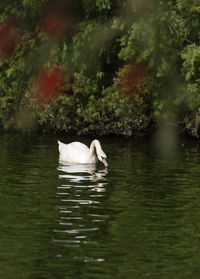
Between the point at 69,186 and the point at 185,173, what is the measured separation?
4.20 m

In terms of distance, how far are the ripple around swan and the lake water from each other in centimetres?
A: 2

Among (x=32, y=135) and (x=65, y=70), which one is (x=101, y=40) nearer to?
(x=65, y=70)

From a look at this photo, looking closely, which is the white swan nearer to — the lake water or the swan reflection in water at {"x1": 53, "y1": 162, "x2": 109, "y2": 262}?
the lake water

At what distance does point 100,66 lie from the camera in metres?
33.9

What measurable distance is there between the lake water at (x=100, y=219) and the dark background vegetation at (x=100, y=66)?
6.26m

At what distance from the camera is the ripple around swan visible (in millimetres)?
13672

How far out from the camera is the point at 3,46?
3688cm

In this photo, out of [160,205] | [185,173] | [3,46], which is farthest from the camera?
[3,46]

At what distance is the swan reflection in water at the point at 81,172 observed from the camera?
20950mm

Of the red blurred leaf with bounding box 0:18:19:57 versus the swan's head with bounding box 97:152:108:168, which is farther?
the red blurred leaf with bounding box 0:18:19:57

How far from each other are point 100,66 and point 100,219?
1909 cm

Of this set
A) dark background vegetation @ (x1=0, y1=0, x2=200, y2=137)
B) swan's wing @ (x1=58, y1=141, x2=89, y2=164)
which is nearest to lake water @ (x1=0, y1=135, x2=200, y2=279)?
swan's wing @ (x1=58, y1=141, x2=89, y2=164)

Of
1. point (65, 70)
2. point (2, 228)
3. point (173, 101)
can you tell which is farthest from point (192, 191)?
point (65, 70)

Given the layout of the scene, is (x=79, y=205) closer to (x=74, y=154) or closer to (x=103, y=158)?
(x=103, y=158)
